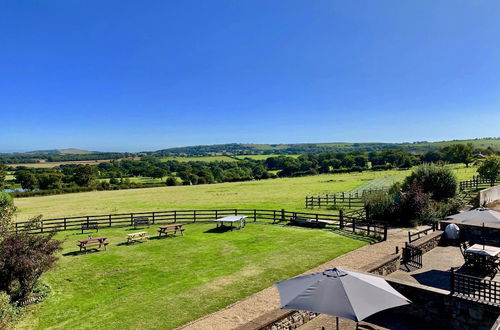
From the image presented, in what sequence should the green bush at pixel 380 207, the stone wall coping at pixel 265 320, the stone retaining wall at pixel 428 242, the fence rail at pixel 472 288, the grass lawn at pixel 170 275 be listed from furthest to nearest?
the green bush at pixel 380 207, the stone retaining wall at pixel 428 242, the grass lawn at pixel 170 275, the fence rail at pixel 472 288, the stone wall coping at pixel 265 320

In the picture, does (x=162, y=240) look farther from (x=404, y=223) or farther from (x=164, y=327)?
(x=404, y=223)

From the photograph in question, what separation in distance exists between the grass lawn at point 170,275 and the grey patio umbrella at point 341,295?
15.8 ft

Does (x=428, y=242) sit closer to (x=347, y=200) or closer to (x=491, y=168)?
(x=347, y=200)

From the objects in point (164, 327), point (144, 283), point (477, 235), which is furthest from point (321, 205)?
point (164, 327)

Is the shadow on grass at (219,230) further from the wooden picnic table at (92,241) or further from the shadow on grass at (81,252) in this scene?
the shadow on grass at (81,252)

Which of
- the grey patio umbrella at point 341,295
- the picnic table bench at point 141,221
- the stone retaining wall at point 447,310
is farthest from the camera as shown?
the picnic table bench at point 141,221

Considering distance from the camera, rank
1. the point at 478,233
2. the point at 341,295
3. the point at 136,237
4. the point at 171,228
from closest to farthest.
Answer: the point at 341,295 → the point at 478,233 → the point at 136,237 → the point at 171,228

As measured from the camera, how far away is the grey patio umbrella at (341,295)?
5.95m

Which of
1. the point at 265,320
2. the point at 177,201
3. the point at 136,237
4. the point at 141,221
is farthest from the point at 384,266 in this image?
the point at 177,201

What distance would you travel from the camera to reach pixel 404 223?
22984 millimetres

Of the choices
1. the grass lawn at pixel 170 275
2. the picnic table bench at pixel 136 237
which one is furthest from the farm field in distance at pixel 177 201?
the picnic table bench at pixel 136 237

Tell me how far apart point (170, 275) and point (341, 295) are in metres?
9.79

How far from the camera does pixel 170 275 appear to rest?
14031 mm

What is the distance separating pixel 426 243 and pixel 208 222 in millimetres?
17125
